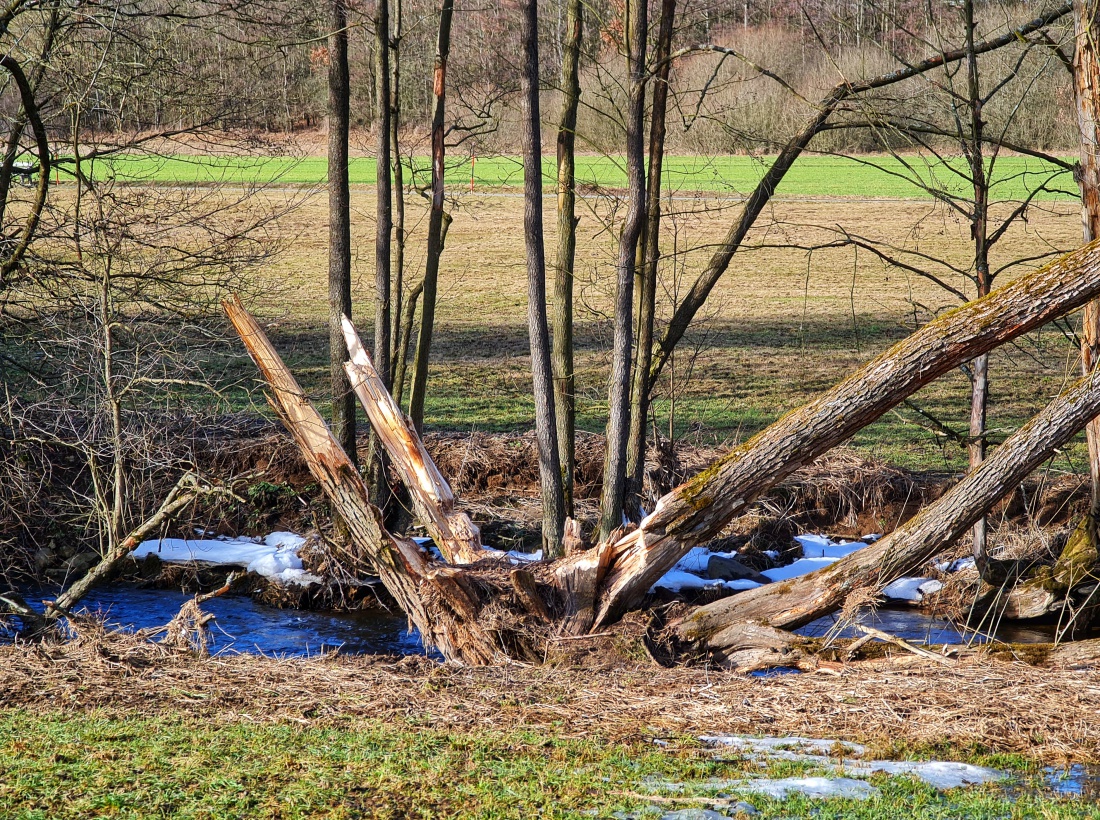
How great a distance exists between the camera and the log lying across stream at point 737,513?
20.3 feet

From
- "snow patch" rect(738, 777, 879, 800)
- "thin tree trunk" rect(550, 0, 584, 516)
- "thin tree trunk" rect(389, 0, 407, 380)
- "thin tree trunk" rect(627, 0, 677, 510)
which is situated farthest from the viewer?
"thin tree trunk" rect(389, 0, 407, 380)

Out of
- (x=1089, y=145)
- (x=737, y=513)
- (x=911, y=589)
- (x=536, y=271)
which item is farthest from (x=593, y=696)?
(x=1089, y=145)

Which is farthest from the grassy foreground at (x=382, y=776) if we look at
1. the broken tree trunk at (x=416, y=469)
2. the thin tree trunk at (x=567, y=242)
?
the thin tree trunk at (x=567, y=242)

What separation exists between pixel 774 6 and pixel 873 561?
18.8 feet

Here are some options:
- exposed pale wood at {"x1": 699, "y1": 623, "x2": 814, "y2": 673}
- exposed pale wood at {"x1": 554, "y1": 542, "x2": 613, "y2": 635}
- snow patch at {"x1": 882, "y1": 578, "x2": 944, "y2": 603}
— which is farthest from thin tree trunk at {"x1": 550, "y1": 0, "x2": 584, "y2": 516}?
snow patch at {"x1": 882, "y1": 578, "x2": 944, "y2": 603}

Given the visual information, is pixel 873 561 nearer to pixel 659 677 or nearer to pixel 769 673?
pixel 769 673

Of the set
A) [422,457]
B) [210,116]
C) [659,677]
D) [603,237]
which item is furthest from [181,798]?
[603,237]

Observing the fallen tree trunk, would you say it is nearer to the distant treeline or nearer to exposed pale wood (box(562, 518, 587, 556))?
exposed pale wood (box(562, 518, 587, 556))

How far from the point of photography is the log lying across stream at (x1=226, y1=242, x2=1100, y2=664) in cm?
620

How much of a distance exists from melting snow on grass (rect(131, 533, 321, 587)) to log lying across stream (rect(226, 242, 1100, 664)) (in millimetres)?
2279

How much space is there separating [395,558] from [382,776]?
277cm

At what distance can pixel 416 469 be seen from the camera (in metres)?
7.58

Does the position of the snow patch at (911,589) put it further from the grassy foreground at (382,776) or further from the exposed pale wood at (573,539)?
the grassy foreground at (382,776)

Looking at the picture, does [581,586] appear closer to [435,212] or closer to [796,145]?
[435,212]
